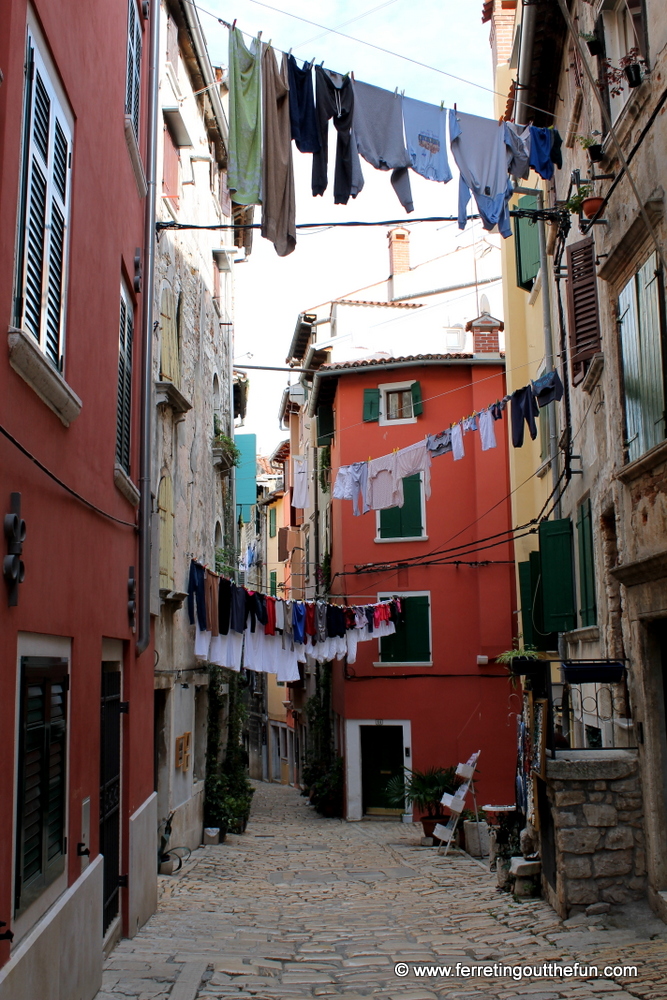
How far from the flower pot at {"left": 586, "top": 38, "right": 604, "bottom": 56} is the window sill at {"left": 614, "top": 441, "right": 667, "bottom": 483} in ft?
12.9

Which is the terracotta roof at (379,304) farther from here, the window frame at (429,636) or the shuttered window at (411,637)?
the shuttered window at (411,637)

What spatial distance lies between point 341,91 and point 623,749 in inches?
287

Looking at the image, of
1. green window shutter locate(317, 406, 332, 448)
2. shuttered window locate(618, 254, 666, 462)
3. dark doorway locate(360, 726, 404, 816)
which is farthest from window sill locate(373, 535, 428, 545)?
shuttered window locate(618, 254, 666, 462)

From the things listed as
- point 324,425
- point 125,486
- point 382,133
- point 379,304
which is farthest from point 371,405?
point 125,486

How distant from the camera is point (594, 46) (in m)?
9.02

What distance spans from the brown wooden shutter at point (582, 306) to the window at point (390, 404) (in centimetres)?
1310

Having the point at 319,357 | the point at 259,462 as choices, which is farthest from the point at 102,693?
the point at 259,462

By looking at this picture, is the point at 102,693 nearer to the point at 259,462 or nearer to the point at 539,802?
the point at 539,802

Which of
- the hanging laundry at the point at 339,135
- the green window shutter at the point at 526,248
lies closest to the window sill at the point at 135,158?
the hanging laundry at the point at 339,135

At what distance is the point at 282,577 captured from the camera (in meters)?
42.9

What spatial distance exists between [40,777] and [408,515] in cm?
1898

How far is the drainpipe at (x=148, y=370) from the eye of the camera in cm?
959

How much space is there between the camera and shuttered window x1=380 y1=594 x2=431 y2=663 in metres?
23.3

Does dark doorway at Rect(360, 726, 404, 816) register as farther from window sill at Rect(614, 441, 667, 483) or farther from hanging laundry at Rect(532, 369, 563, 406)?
window sill at Rect(614, 441, 667, 483)
